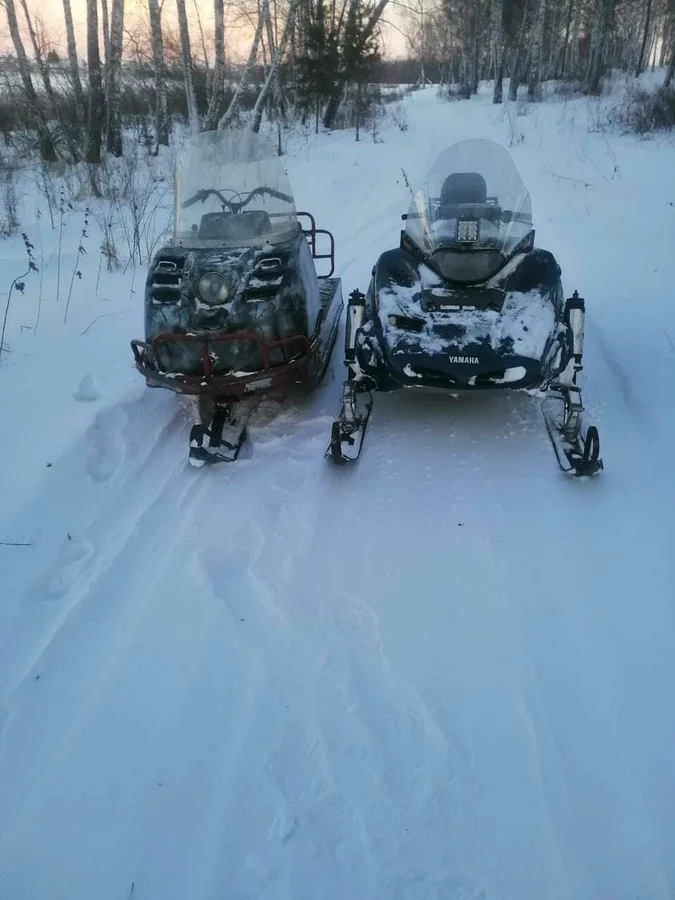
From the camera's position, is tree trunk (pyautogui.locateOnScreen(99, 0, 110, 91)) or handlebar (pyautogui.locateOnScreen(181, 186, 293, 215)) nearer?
handlebar (pyautogui.locateOnScreen(181, 186, 293, 215))

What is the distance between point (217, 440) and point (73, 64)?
1505 centimetres

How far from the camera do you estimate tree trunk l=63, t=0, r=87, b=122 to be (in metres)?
14.1

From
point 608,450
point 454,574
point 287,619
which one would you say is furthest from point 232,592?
point 608,450

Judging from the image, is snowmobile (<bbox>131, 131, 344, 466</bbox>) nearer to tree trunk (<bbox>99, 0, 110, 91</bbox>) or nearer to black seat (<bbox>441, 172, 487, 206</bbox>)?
black seat (<bbox>441, 172, 487, 206</bbox>)

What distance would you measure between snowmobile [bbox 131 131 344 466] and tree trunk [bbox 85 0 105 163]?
961 centimetres

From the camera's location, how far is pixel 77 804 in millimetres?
2182

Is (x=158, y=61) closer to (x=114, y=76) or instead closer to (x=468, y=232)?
(x=114, y=76)

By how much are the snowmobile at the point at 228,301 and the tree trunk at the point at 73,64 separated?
1118 cm

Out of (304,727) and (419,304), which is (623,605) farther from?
(419,304)

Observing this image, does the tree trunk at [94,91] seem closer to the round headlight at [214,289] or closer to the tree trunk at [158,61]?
the tree trunk at [158,61]

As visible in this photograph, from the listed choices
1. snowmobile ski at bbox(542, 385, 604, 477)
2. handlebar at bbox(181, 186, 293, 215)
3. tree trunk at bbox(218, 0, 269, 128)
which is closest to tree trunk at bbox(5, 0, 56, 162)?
tree trunk at bbox(218, 0, 269, 128)

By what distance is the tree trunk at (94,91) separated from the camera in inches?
511

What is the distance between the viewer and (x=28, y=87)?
1281cm

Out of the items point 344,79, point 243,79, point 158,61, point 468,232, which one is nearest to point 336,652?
point 468,232
